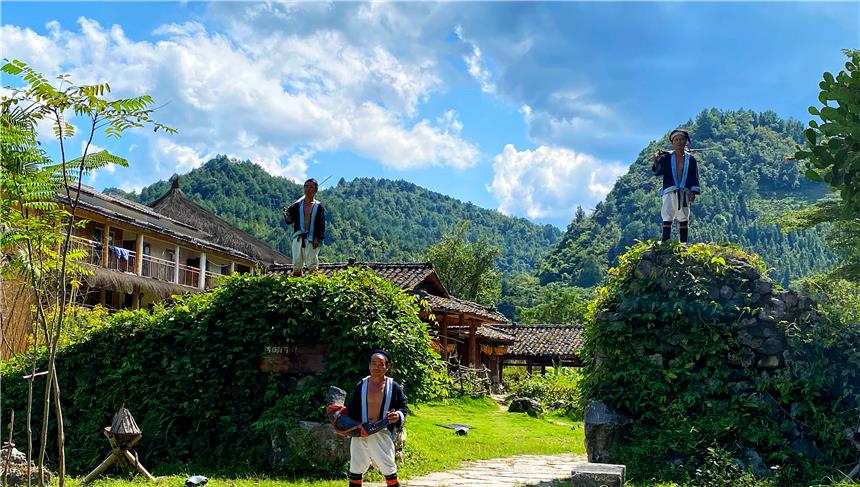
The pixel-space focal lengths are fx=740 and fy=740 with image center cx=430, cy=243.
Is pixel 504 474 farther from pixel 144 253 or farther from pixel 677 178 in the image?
pixel 144 253

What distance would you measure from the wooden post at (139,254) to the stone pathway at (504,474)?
66.6ft

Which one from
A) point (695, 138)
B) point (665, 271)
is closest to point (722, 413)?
point (665, 271)

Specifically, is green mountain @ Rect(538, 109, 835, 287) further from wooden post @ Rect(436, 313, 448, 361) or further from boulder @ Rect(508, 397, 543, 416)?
boulder @ Rect(508, 397, 543, 416)

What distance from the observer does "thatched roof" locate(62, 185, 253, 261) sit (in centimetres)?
2520

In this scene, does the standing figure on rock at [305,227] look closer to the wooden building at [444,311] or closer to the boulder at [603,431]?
the boulder at [603,431]

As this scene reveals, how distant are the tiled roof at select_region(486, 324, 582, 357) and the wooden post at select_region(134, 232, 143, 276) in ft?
49.3

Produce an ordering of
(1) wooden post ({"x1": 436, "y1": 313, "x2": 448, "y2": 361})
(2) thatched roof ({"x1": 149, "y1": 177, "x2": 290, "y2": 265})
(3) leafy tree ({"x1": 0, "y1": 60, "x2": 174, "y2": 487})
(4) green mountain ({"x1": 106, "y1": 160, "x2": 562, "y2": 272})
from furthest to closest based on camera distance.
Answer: (4) green mountain ({"x1": 106, "y1": 160, "x2": 562, "y2": 272})
(2) thatched roof ({"x1": 149, "y1": 177, "x2": 290, "y2": 265})
(1) wooden post ({"x1": 436, "y1": 313, "x2": 448, "y2": 361})
(3) leafy tree ({"x1": 0, "y1": 60, "x2": 174, "y2": 487})

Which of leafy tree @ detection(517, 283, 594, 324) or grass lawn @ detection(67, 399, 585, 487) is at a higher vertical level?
leafy tree @ detection(517, 283, 594, 324)

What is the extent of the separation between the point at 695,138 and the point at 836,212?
394ft

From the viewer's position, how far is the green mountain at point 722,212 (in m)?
87.9

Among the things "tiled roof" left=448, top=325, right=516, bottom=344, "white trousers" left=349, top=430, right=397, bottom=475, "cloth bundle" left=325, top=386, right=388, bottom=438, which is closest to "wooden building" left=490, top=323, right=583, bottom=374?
"tiled roof" left=448, top=325, right=516, bottom=344

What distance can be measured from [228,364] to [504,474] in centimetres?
407

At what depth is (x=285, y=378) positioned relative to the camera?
10297 mm

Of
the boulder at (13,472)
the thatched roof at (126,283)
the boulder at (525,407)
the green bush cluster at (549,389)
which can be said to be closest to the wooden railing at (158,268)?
the thatched roof at (126,283)
